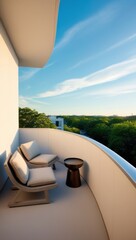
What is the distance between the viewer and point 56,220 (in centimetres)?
A: 204

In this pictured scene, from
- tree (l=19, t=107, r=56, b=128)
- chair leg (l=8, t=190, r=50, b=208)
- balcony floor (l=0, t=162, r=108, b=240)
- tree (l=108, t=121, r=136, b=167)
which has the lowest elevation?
tree (l=108, t=121, r=136, b=167)

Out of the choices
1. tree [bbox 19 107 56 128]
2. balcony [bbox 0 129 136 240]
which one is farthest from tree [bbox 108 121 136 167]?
balcony [bbox 0 129 136 240]

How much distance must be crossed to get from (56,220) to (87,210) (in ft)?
1.75

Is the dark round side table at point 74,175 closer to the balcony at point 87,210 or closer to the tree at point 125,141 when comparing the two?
the balcony at point 87,210

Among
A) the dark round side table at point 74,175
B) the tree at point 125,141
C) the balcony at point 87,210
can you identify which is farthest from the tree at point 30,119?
the dark round side table at point 74,175

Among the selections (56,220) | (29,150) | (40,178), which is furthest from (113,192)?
(29,150)

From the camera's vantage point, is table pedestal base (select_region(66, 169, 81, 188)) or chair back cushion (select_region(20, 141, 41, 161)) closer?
table pedestal base (select_region(66, 169, 81, 188))

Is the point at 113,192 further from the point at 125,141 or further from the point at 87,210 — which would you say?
the point at 125,141

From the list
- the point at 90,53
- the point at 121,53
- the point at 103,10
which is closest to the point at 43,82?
the point at 90,53

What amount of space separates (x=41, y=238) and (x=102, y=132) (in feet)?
78.7

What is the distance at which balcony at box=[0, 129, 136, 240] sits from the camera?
131cm

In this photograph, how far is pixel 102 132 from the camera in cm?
2481

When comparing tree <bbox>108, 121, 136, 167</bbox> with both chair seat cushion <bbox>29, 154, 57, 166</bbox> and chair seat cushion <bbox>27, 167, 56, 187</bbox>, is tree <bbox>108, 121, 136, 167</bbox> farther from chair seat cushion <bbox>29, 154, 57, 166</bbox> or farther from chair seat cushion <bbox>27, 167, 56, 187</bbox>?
chair seat cushion <bbox>27, 167, 56, 187</bbox>

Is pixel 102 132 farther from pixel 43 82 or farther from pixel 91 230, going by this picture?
pixel 91 230
